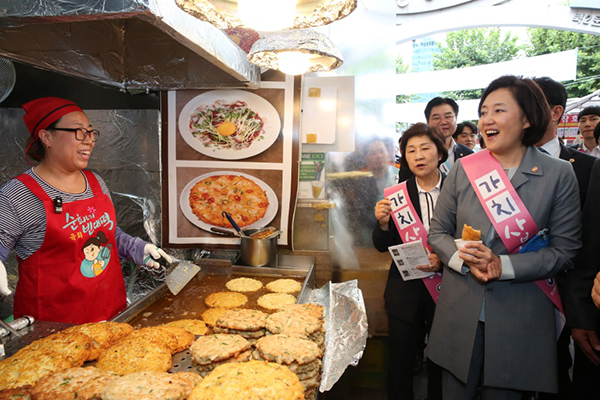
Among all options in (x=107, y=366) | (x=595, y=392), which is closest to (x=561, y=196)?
(x=595, y=392)

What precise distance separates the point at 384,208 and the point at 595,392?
1553 millimetres

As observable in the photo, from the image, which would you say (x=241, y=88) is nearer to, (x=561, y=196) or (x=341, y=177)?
(x=341, y=177)

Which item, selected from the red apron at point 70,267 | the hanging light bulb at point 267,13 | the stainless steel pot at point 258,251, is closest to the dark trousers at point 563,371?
the stainless steel pot at point 258,251

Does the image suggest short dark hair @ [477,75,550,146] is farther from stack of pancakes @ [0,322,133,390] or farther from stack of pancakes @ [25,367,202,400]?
stack of pancakes @ [0,322,133,390]

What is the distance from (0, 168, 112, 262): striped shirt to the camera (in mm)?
1751

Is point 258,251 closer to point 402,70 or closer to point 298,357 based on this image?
point 298,357

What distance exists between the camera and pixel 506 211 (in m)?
1.81

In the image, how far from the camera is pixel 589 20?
862 cm

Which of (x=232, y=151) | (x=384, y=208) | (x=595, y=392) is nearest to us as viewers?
(x=595, y=392)

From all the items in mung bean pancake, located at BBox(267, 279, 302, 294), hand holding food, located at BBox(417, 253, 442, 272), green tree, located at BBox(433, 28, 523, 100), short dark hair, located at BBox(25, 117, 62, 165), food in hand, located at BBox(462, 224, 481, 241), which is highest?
green tree, located at BBox(433, 28, 523, 100)

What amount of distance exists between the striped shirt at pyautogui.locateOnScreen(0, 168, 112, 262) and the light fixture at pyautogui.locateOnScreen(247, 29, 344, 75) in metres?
1.33

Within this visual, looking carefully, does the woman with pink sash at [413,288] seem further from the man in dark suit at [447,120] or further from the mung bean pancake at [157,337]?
the mung bean pancake at [157,337]

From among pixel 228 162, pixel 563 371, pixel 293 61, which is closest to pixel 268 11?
pixel 293 61

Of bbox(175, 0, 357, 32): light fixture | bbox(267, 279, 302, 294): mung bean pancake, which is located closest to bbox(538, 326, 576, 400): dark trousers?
bbox(267, 279, 302, 294): mung bean pancake
